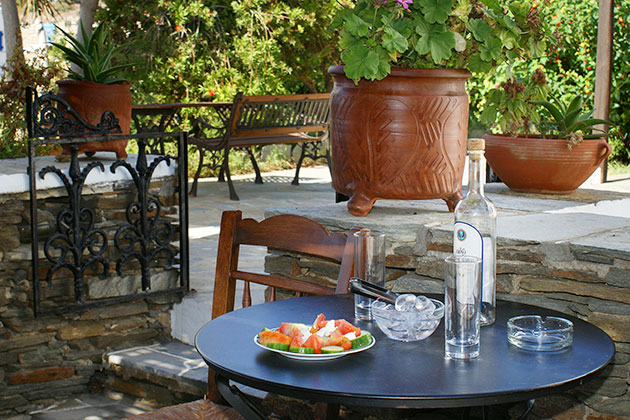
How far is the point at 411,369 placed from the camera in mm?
1222

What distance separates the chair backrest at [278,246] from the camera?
177 cm

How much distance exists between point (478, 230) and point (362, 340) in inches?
14.1

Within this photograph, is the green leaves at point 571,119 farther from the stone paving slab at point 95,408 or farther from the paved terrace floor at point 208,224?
the stone paving slab at point 95,408

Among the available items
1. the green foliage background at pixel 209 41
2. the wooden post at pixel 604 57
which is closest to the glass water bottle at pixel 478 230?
the wooden post at pixel 604 57

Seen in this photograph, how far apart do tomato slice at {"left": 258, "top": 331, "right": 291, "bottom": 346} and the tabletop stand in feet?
0.09

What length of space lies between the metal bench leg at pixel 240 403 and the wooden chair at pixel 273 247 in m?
0.26

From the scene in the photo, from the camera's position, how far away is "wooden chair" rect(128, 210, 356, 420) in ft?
5.67

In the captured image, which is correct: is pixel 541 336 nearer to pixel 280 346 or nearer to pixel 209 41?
pixel 280 346

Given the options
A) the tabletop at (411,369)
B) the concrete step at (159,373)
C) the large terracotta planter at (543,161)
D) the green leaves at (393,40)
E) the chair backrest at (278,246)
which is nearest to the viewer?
the tabletop at (411,369)

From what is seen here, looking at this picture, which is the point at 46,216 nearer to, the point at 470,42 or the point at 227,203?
the point at 470,42

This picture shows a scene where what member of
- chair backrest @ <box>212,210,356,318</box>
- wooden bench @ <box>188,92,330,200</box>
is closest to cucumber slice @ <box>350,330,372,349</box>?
chair backrest @ <box>212,210,356,318</box>

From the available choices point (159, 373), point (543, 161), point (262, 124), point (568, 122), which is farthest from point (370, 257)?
point (262, 124)

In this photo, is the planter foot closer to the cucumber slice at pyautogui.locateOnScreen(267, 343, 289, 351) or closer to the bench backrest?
the cucumber slice at pyautogui.locateOnScreen(267, 343, 289, 351)

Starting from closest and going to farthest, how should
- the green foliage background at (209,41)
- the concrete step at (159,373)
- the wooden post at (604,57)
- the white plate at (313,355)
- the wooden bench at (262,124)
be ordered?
the white plate at (313,355) < the concrete step at (159,373) < the wooden post at (604,57) < the wooden bench at (262,124) < the green foliage background at (209,41)
